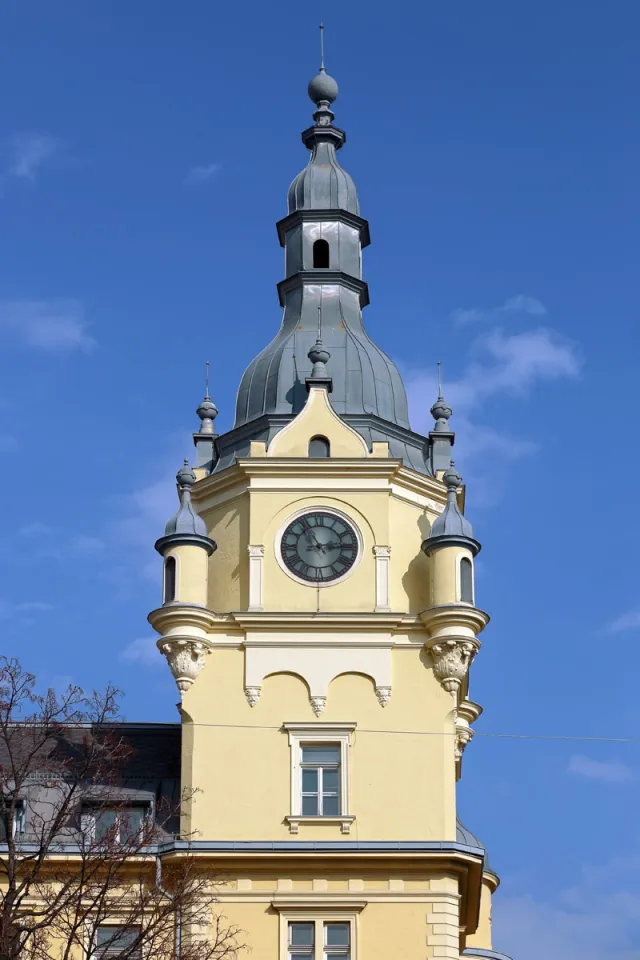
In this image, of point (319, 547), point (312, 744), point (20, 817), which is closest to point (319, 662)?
point (312, 744)

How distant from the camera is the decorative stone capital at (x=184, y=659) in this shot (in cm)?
4931

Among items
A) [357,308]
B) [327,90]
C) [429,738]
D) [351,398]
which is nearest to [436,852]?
[429,738]

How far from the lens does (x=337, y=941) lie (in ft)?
153

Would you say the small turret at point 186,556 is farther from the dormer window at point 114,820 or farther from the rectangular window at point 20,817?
the rectangular window at point 20,817

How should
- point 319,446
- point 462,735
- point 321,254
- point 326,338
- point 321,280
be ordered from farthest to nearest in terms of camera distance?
point 321,254
point 321,280
point 326,338
point 462,735
point 319,446

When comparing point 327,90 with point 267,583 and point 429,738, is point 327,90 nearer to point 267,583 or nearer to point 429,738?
point 267,583

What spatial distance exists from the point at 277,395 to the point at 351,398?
2.06 m

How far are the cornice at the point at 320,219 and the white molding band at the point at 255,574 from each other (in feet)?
40.3

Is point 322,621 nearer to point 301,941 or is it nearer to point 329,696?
point 329,696

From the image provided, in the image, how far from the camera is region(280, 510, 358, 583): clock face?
50875 mm

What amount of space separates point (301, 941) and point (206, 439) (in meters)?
15.6

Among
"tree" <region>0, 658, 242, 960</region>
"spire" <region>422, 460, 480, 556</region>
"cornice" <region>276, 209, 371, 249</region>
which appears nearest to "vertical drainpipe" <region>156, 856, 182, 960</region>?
"tree" <region>0, 658, 242, 960</region>

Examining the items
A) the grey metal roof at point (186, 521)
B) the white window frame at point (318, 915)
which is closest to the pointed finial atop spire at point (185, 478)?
the grey metal roof at point (186, 521)

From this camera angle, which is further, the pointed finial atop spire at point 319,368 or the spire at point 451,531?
the pointed finial atop spire at point 319,368
